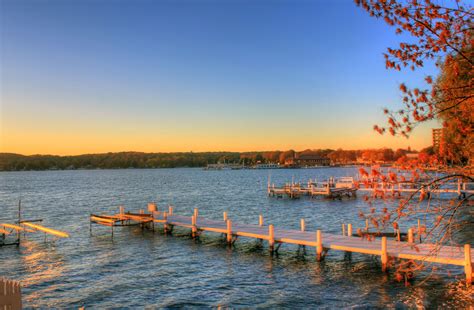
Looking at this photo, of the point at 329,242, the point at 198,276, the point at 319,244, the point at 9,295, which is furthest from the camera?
the point at 329,242

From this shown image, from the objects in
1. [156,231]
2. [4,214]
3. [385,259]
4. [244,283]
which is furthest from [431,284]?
[4,214]

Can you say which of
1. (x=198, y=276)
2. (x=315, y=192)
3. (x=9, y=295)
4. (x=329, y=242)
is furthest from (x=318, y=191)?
(x=9, y=295)

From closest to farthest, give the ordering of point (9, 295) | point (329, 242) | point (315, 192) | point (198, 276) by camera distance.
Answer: point (9, 295) → point (198, 276) → point (329, 242) → point (315, 192)

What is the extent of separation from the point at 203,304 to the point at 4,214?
44.4m

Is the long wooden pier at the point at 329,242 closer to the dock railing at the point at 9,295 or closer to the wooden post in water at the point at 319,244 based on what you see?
the wooden post in water at the point at 319,244

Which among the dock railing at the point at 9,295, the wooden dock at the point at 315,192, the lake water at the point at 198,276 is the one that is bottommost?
the lake water at the point at 198,276

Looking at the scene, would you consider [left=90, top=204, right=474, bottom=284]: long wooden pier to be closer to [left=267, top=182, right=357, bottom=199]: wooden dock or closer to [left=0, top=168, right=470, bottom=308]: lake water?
[left=0, top=168, right=470, bottom=308]: lake water

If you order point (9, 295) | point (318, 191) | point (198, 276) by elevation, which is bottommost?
point (198, 276)

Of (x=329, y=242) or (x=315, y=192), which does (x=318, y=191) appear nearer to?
(x=315, y=192)

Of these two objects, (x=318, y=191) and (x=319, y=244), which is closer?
(x=319, y=244)

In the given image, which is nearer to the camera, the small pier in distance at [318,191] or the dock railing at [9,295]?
the dock railing at [9,295]

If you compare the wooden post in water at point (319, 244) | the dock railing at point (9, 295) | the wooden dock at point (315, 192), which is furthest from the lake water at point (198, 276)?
the wooden dock at point (315, 192)

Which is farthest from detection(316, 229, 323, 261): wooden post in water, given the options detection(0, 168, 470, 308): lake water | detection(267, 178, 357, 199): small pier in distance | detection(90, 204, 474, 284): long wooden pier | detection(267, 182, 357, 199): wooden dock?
detection(267, 182, 357, 199): wooden dock

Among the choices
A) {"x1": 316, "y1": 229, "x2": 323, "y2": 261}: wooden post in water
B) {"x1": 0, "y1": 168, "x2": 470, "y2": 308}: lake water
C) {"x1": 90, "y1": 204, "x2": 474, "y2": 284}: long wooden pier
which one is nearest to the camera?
{"x1": 0, "y1": 168, "x2": 470, "y2": 308}: lake water
